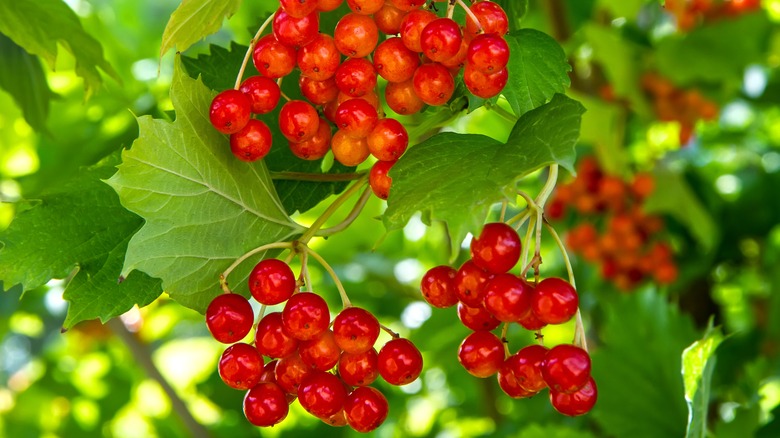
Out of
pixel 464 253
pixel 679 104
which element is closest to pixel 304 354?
pixel 464 253

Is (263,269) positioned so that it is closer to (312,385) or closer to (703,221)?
(312,385)

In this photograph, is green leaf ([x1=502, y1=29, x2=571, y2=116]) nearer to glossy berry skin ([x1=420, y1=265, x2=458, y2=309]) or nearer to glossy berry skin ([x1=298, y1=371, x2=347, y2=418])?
glossy berry skin ([x1=420, y1=265, x2=458, y2=309])

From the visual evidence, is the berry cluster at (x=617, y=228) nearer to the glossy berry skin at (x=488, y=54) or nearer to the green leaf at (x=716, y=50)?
the green leaf at (x=716, y=50)

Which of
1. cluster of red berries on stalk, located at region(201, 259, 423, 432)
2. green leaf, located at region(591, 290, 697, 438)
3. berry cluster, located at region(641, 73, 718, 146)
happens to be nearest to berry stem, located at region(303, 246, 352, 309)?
cluster of red berries on stalk, located at region(201, 259, 423, 432)

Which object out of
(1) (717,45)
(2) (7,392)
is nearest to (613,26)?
(1) (717,45)

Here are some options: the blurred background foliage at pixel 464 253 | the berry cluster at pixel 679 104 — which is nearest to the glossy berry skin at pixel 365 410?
the blurred background foliage at pixel 464 253

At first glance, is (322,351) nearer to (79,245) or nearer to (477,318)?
(477,318)
